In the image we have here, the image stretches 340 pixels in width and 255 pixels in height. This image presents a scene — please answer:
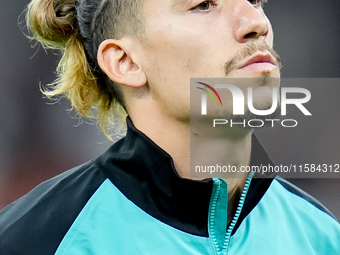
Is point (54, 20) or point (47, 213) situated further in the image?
point (54, 20)

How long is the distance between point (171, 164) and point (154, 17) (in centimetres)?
38

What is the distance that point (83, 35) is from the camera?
3.96 feet

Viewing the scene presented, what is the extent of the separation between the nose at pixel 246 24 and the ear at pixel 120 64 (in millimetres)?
268

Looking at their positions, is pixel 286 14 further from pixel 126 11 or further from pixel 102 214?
pixel 102 214

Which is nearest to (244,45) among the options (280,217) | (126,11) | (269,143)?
(126,11)

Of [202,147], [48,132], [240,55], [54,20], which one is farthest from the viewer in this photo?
[48,132]

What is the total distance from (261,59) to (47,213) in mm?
628

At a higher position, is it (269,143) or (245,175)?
(269,143)

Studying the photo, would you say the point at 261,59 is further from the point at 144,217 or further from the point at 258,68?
the point at 144,217

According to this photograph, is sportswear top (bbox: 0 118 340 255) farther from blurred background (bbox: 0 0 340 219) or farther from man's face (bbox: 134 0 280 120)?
blurred background (bbox: 0 0 340 219)

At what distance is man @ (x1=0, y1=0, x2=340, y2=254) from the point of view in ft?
2.93

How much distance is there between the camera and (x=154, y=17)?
0.99 m

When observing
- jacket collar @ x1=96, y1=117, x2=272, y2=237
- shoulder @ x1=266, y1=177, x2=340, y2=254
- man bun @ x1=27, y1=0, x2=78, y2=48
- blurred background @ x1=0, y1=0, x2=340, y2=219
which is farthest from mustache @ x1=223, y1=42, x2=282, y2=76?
blurred background @ x1=0, y1=0, x2=340, y2=219

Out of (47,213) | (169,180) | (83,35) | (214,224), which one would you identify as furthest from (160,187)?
(83,35)
